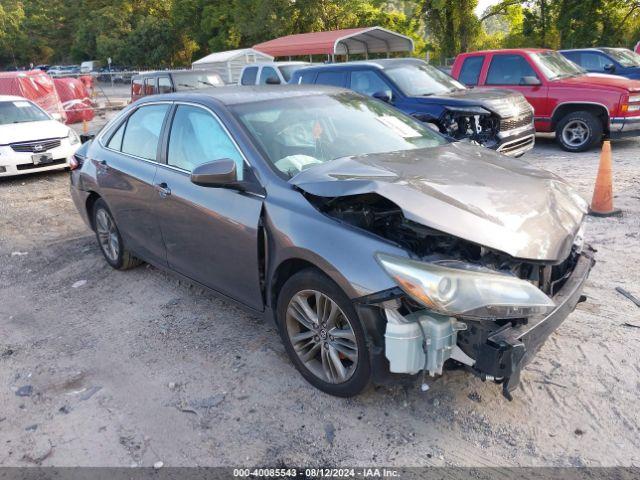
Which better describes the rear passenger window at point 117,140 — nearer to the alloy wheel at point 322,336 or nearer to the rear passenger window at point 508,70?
the alloy wheel at point 322,336

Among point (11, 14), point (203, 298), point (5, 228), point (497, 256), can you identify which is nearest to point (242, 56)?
point (5, 228)

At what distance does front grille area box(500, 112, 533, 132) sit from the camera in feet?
27.2

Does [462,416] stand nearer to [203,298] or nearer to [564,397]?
[564,397]

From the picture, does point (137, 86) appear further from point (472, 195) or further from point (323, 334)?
point (472, 195)

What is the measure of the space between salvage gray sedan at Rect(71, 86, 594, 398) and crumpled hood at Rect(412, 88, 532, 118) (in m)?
4.25

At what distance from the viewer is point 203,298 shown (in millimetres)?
4633

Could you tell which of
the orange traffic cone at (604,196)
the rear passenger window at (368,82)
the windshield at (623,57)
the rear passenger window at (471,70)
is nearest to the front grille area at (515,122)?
the rear passenger window at (368,82)

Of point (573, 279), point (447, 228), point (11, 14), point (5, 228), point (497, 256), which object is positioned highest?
point (11, 14)

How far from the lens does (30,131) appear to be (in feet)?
33.3

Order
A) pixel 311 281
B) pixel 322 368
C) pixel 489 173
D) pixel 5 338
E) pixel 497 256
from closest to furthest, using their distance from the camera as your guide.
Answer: pixel 497 256, pixel 311 281, pixel 322 368, pixel 489 173, pixel 5 338

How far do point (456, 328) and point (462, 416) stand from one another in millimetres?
632

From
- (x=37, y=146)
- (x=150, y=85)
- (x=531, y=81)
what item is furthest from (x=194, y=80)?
(x=531, y=81)

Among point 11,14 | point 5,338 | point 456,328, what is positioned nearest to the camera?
point 456,328

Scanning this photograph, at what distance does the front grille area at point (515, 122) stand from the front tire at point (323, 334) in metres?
6.22
